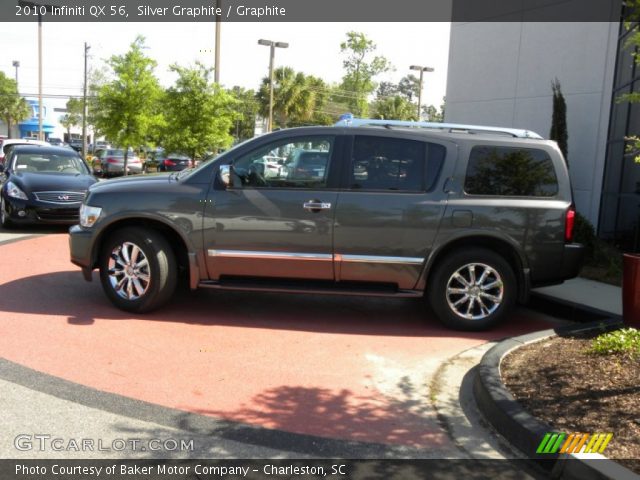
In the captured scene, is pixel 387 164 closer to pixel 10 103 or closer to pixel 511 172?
pixel 511 172

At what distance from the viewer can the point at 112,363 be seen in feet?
16.3

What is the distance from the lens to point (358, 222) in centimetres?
611

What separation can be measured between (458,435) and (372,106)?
61.8 m

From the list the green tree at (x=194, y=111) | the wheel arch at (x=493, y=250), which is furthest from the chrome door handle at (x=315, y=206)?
the green tree at (x=194, y=111)

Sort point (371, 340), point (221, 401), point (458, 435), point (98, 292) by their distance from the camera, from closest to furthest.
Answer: point (458, 435) < point (221, 401) < point (371, 340) < point (98, 292)

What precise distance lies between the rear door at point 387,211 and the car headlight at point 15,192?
25.3 feet

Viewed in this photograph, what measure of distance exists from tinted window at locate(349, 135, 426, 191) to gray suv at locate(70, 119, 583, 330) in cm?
1

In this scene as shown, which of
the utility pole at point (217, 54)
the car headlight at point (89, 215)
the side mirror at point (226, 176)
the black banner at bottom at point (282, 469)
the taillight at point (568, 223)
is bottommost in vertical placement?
the black banner at bottom at point (282, 469)

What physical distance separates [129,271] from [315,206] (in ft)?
6.78

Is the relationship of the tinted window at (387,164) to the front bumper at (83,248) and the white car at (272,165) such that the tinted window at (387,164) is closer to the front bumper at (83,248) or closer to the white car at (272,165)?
the white car at (272,165)

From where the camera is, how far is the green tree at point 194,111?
1812 cm

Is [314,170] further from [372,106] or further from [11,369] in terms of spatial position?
[372,106]

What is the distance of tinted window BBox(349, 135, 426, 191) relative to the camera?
6.20 metres

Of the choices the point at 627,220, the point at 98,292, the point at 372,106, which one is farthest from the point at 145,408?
the point at 372,106
